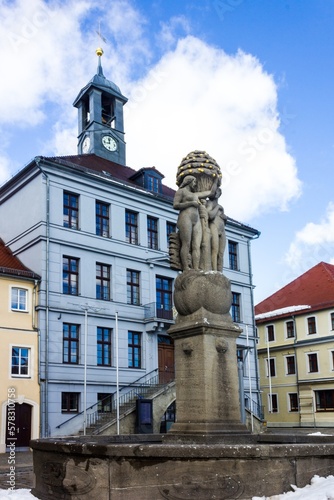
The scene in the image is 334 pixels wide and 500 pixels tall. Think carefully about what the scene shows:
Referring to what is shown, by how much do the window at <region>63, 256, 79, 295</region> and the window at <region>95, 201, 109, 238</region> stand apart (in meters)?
2.35

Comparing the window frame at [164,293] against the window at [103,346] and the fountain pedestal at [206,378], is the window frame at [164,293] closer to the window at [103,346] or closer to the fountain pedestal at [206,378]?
the window at [103,346]

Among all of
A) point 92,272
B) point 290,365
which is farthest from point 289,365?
point 92,272

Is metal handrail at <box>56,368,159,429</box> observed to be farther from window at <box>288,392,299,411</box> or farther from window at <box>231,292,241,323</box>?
window at <box>288,392,299,411</box>

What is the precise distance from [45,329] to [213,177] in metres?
19.3

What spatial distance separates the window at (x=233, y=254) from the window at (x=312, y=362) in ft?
36.1

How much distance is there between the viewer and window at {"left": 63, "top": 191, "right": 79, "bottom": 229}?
30194mm

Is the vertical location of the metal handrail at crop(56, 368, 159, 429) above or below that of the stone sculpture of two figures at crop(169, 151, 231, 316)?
below

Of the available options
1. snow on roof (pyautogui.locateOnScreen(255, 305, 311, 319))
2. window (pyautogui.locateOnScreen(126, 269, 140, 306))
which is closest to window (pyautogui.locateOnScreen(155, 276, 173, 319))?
window (pyautogui.locateOnScreen(126, 269, 140, 306))

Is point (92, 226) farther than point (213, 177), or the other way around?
point (92, 226)

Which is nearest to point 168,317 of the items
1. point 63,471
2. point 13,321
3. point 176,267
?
point 13,321

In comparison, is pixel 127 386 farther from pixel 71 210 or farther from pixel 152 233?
pixel 71 210

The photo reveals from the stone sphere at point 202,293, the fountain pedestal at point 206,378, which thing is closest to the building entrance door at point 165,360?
the stone sphere at point 202,293

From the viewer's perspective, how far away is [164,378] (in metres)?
32.1

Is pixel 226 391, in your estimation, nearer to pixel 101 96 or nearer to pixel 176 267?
pixel 176 267
